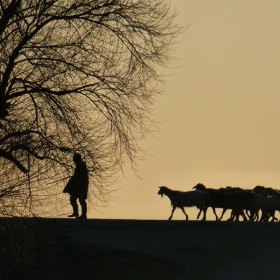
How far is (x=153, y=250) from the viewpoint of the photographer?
92.5 feet

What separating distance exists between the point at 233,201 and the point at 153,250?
7.93m

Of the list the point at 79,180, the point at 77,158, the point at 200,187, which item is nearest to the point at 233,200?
the point at 200,187

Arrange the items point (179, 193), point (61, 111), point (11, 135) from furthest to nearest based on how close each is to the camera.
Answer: point (179, 193) → point (61, 111) → point (11, 135)

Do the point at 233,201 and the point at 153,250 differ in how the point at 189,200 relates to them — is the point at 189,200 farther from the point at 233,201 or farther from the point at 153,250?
the point at 153,250

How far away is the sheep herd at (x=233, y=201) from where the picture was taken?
35.4 m

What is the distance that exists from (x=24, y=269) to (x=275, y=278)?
252 inches

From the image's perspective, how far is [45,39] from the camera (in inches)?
1008

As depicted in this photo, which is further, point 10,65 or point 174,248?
point 174,248

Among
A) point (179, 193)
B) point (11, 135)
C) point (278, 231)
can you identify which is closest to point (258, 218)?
point (179, 193)

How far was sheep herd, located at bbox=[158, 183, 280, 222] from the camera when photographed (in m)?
35.4

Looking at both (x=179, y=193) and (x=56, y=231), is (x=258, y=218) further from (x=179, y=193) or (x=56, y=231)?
(x=56, y=231)

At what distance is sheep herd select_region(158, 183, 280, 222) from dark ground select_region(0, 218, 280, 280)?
18.1 ft

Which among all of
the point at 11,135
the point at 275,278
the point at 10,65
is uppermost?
the point at 10,65

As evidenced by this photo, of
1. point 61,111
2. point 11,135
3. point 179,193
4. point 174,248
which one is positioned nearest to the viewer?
→ point 11,135
